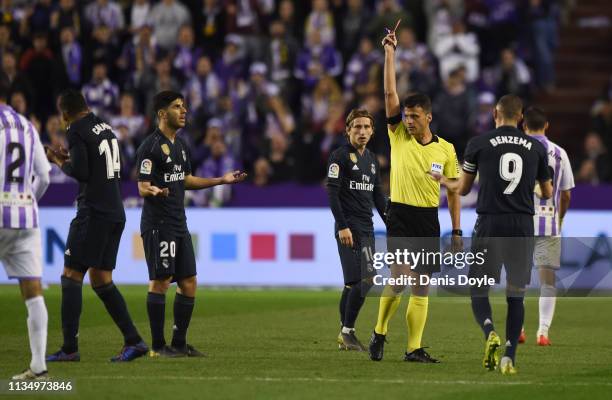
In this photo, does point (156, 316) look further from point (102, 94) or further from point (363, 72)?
point (363, 72)

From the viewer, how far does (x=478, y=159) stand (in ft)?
34.2

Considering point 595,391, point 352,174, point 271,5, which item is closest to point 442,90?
point 271,5

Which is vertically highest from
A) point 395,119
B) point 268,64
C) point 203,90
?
point 268,64

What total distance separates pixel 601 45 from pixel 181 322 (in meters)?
17.0

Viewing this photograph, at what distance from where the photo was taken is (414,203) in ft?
37.0

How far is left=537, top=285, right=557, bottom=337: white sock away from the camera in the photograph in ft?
43.0

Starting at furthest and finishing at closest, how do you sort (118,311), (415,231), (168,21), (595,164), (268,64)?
(168,21) < (268,64) < (595,164) < (118,311) < (415,231)

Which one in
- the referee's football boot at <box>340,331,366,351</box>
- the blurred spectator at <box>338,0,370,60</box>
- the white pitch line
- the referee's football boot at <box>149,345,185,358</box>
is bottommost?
the white pitch line

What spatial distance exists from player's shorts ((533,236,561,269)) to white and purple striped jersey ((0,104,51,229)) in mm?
5551

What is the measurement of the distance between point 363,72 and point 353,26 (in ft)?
4.79

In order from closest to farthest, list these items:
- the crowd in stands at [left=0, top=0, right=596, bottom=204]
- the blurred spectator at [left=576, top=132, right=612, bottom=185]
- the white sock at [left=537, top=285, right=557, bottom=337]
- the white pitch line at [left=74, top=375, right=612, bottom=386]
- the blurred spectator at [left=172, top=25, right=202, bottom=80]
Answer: the white pitch line at [left=74, top=375, right=612, bottom=386] → the white sock at [left=537, top=285, right=557, bottom=337] → the blurred spectator at [left=576, top=132, right=612, bottom=185] → the crowd in stands at [left=0, top=0, right=596, bottom=204] → the blurred spectator at [left=172, top=25, right=202, bottom=80]

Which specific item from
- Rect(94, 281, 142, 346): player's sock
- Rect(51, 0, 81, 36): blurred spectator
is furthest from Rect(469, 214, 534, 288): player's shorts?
Rect(51, 0, 81, 36): blurred spectator

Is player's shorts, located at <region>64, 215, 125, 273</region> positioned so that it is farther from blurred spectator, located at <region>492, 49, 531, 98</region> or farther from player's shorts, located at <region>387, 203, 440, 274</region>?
blurred spectator, located at <region>492, 49, 531, 98</region>

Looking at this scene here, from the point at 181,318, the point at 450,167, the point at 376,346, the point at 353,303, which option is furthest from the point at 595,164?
the point at 181,318
